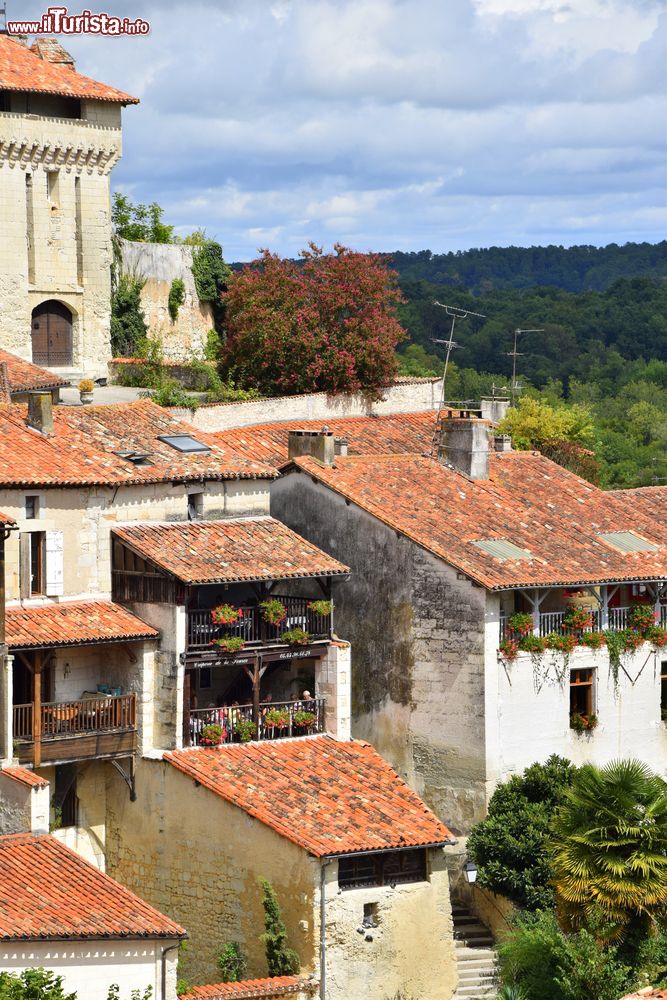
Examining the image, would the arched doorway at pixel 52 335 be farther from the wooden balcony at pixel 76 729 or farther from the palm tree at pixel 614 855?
the palm tree at pixel 614 855

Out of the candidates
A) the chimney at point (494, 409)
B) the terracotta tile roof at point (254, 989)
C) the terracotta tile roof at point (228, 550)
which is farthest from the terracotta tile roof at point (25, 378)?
the terracotta tile roof at point (254, 989)

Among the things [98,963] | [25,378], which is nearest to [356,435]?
[25,378]

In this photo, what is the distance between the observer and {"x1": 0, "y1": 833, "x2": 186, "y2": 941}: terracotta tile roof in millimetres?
37781

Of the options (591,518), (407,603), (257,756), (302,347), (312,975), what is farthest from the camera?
(302,347)

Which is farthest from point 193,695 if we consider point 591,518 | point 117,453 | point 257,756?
point 591,518

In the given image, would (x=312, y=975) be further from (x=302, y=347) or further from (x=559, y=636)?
(x=302, y=347)

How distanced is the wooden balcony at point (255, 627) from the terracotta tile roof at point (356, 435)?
7.18 metres

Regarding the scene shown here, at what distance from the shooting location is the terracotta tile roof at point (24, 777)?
41.4 meters

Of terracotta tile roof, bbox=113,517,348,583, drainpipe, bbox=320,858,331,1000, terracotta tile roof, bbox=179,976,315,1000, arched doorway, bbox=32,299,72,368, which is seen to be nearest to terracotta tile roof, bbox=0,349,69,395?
arched doorway, bbox=32,299,72,368

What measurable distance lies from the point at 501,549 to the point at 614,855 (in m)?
10.9

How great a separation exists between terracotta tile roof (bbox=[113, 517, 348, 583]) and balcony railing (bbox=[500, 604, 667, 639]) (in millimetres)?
4927

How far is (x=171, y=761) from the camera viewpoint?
44.8m

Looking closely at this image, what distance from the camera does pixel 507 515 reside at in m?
51.9

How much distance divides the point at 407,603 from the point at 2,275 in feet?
71.3
